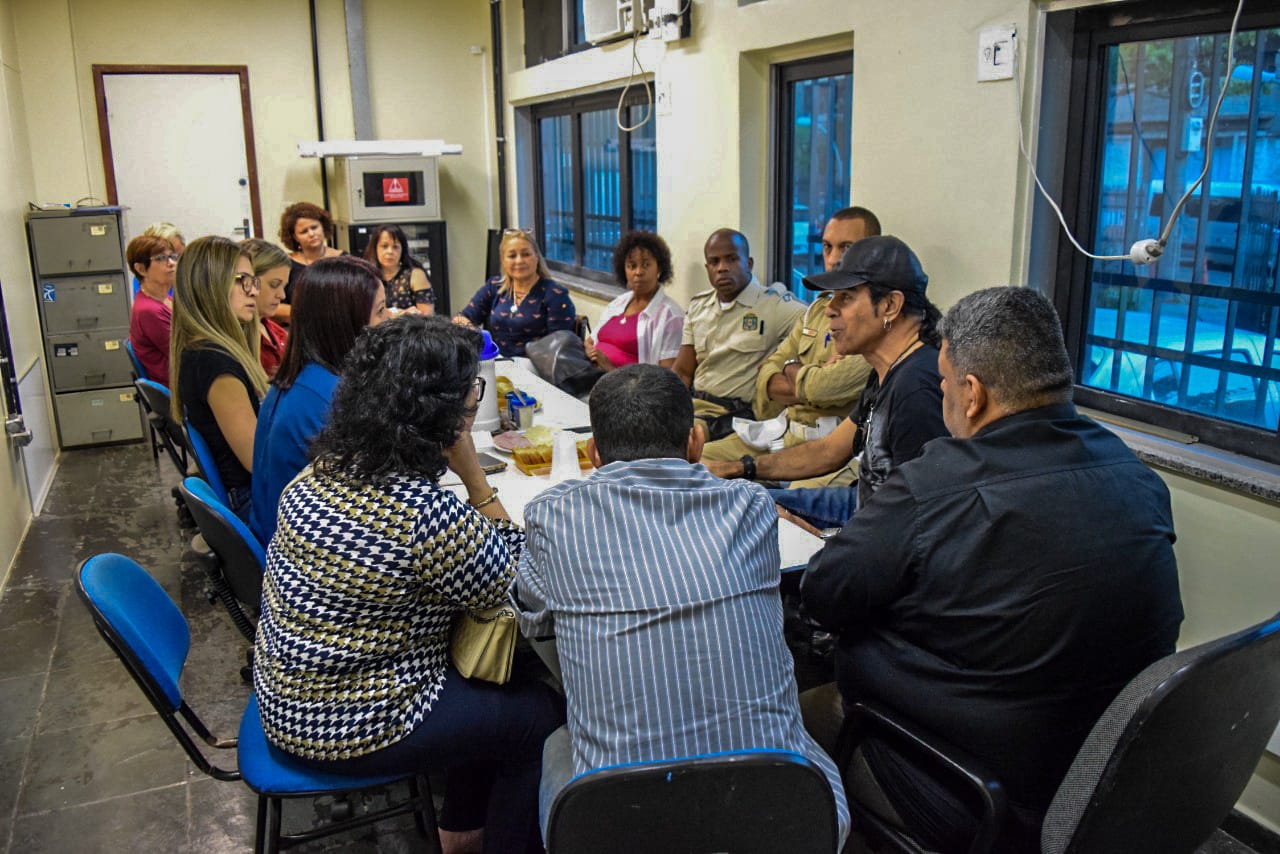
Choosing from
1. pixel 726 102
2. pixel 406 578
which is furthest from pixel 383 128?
pixel 406 578

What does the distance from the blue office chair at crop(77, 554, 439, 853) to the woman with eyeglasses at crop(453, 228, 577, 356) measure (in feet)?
10.3

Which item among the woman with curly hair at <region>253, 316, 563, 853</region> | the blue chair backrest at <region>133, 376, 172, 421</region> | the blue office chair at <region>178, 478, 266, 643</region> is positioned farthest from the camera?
the blue chair backrest at <region>133, 376, 172, 421</region>

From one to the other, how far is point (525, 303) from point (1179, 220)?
3062mm

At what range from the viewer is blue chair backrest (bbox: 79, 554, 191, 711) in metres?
1.63

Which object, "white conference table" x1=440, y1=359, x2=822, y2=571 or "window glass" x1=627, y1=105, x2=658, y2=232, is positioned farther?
"window glass" x1=627, y1=105, x2=658, y2=232

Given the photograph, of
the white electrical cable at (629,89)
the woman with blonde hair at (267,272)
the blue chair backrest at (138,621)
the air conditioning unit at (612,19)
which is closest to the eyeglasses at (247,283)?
the woman with blonde hair at (267,272)

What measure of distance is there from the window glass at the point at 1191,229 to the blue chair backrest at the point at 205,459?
2.57 meters

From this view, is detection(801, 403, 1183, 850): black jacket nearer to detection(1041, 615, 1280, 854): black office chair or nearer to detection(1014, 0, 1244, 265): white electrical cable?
→ detection(1041, 615, 1280, 854): black office chair

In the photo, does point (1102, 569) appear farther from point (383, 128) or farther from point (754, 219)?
point (383, 128)

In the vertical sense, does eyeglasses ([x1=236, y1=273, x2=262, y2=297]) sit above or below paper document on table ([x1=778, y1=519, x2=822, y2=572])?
above

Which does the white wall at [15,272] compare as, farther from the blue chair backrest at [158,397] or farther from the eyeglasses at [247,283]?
the eyeglasses at [247,283]

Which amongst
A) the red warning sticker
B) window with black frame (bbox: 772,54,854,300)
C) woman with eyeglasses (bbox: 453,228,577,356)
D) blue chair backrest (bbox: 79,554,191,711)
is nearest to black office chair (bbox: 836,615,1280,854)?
blue chair backrest (bbox: 79,554,191,711)

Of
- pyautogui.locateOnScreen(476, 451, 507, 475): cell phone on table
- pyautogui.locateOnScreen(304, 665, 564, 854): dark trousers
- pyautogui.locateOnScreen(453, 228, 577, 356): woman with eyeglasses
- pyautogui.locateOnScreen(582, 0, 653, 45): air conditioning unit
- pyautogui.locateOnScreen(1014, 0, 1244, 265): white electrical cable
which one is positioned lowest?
pyautogui.locateOnScreen(304, 665, 564, 854): dark trousers

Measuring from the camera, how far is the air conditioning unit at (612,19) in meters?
4.87
